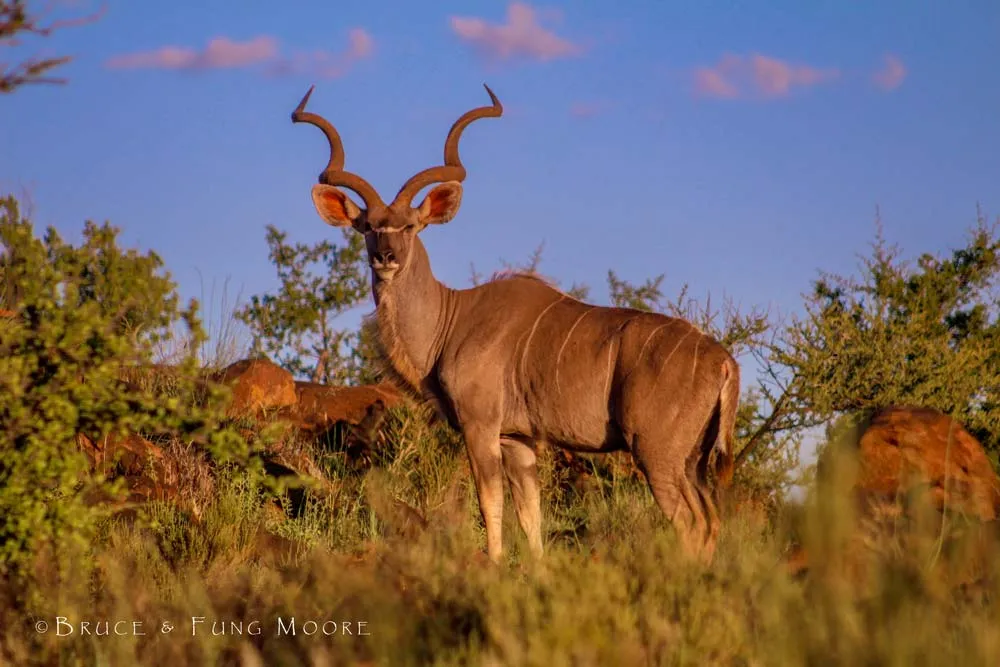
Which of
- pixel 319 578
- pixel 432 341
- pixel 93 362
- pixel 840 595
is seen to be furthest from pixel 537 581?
pixel 432 341

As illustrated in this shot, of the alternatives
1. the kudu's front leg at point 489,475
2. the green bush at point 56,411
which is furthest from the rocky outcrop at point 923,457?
the green bush at point 56,411

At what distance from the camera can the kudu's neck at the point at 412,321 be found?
31.9 feet

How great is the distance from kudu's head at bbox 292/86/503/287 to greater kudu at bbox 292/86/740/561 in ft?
0.04

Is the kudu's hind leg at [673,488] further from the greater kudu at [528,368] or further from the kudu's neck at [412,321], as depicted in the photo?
the kudu's neck at [412,321]

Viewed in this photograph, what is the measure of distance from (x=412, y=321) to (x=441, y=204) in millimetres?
994

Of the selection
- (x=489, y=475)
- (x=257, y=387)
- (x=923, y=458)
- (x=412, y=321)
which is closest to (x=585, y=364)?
(x=489, y=475)

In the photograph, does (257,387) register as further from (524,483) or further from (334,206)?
(524,483)

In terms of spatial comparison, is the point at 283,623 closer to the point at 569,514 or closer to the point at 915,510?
the point at 915,510

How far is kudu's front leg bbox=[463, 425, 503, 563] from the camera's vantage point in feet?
29.2

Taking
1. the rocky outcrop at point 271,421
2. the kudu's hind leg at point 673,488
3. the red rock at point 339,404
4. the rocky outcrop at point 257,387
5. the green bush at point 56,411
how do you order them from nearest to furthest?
the green bush at point 56,411, the kudu's hind leg at point 673,488, the rocky outcrop at point 271,421, the rocky outcrop at point 257,387, the red rock at point 339,404

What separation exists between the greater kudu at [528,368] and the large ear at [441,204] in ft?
0.04

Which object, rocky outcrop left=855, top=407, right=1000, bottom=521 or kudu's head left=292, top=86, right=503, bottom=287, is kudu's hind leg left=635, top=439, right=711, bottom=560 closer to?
rocky outcrop left=855, top=407, right=1000, bottom=521

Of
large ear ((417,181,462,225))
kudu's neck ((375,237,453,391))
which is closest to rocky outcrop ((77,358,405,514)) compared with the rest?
kudu's neck ((375,237,453,391))

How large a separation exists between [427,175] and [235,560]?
3382 millimetres
